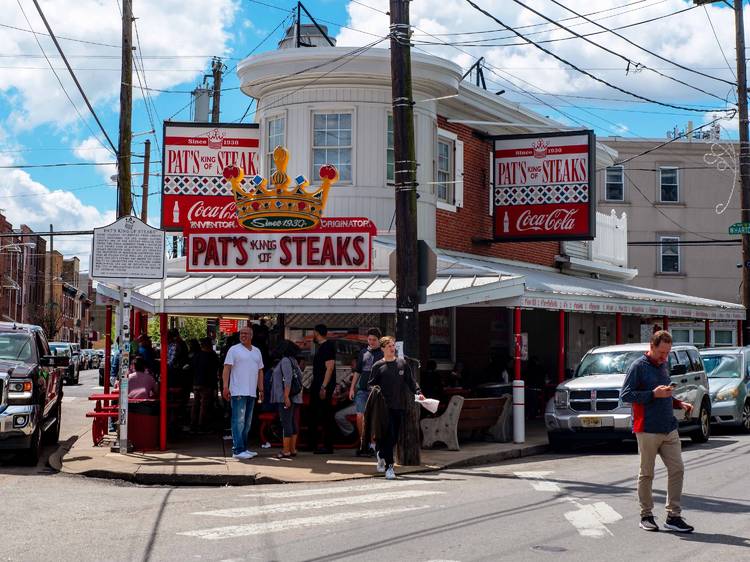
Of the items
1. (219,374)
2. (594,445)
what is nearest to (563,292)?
(594,445)

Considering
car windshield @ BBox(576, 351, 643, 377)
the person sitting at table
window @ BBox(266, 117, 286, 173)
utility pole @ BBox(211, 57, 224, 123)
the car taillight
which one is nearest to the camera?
the car taillight

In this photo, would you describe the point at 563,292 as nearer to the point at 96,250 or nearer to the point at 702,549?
the point at 96,250

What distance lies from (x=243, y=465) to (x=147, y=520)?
14.0 ft

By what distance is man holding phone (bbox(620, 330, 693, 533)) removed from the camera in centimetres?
884

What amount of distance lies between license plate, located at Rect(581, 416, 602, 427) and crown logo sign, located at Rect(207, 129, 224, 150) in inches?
370

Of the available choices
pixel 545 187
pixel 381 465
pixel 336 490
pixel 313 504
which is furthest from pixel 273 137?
pixel 313 504

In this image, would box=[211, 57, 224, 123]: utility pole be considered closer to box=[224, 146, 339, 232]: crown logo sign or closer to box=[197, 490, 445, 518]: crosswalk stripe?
box=[224, 146, 339, 232]: crown logo sign

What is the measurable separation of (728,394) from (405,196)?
904 cm

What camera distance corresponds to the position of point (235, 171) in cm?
1769

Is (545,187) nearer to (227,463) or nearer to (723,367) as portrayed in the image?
(723,367)

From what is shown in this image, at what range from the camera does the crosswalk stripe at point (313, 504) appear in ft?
31.9

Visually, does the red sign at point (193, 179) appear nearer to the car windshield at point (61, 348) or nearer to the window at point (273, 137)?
the window at point (273, 137)

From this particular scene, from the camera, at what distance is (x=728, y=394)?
63.8 ft

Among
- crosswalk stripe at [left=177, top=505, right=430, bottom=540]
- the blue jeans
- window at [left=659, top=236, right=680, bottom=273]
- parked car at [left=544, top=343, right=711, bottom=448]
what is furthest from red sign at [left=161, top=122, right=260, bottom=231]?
window at [left=659, top=236, right=680, bottom=273]
